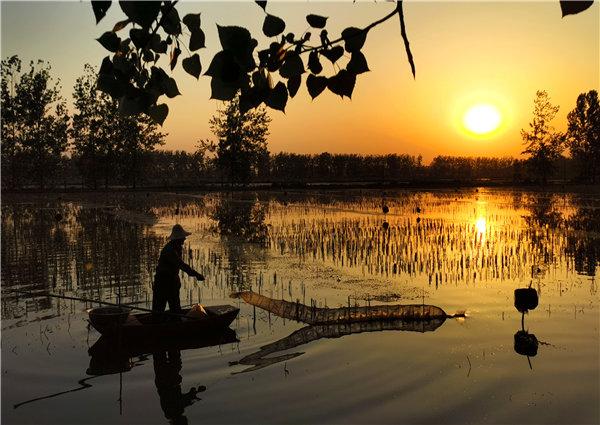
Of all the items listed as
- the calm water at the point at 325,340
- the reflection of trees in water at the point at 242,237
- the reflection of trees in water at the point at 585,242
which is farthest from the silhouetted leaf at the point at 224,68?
the reflection of trees in water at the point at 585,242

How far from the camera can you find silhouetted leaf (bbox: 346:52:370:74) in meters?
2.09

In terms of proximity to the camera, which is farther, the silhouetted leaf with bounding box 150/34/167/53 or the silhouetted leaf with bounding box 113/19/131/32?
the silhouetted leaf with bounding box 150/34/167/53

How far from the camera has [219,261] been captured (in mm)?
17266

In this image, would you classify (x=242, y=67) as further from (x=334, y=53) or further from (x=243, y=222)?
(x=243, y=222)

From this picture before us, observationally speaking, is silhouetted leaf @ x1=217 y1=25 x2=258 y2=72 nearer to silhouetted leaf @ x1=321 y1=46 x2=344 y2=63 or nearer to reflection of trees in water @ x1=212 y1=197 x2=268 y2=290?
silhouetted leaf @ x1=321 y1=46 x2=344 y2=63

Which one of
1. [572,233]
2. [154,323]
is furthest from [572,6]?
[572,233]

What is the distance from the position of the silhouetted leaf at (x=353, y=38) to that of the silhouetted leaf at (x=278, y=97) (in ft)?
0.95

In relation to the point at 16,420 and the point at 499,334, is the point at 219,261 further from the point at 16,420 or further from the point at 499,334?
the point at 16,420

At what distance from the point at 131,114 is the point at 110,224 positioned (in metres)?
27.1

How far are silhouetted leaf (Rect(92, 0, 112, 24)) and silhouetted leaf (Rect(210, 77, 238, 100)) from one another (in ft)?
1.30

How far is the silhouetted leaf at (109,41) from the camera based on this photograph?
6.49 ft

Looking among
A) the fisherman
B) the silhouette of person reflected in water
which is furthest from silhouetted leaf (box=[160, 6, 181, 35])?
the fisherman

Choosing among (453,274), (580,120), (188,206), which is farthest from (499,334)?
(580,120)

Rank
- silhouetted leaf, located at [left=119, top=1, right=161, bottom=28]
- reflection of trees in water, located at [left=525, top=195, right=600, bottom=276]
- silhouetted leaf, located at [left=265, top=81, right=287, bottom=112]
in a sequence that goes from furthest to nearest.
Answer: reflection of trees in water, located at [left=525, top=195, right=600, bottom=276], silhouetted leaf, located at [left=265, top=81, right=287, bottom=112], silhouetted leaf, located at [left=119, top=1, right=161, bottom=28]
